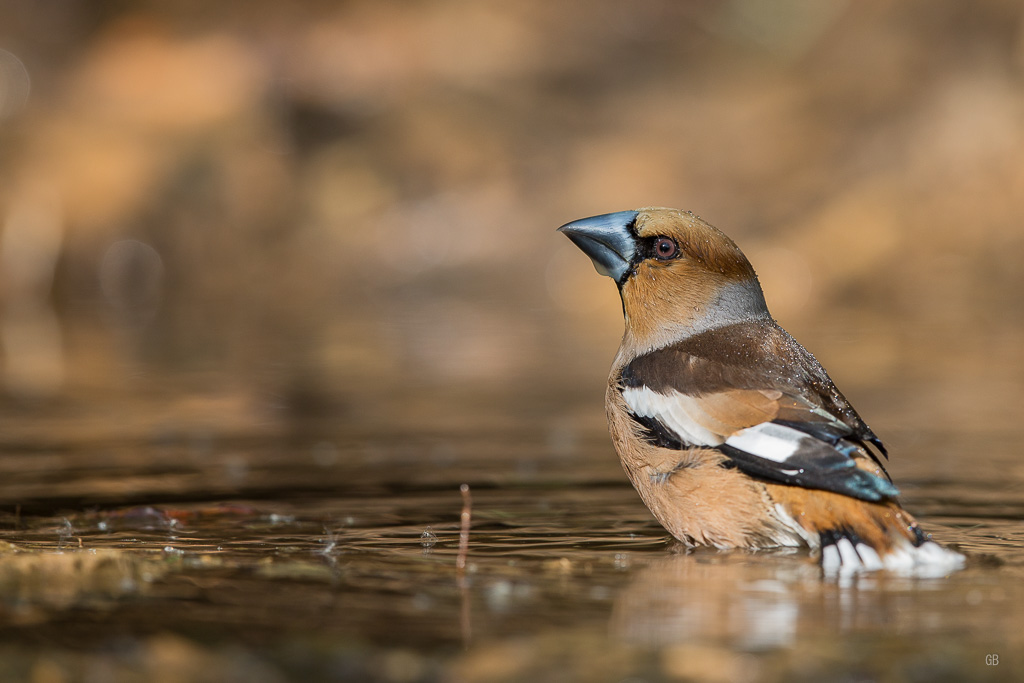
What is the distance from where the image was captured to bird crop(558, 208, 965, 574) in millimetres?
3730

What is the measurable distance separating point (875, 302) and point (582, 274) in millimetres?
3675

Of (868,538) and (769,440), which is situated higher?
(769,440)

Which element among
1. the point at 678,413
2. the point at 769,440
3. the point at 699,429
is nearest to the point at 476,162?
the point at 678,413

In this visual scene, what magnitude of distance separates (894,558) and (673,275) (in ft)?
5.05

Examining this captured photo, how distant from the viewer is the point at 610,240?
195 inches

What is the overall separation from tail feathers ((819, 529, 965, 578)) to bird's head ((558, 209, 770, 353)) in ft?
4.07

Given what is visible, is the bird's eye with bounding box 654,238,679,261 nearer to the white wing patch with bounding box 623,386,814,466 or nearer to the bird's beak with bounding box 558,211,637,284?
the bird's beak with bounding box 558,211,637,284

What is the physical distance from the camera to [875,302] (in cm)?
1502

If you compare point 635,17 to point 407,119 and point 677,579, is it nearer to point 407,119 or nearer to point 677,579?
point 407,119

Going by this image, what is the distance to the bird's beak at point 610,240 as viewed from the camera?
4.95 meters

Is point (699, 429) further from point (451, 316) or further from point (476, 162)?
point (476, 162)

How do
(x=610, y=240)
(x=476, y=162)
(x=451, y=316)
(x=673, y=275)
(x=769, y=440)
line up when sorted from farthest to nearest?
(x=476, y=162) → (x=451, y=316) → (x=610, y=240) → (x=673, y=275) → (x=769, y=440)

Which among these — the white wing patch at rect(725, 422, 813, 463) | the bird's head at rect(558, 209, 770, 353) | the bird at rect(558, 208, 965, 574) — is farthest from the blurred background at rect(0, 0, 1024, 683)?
the bird's head at rect(558, 209, 770, 353)

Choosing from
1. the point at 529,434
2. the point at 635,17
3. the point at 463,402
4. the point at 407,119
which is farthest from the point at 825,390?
the point at 635,17
